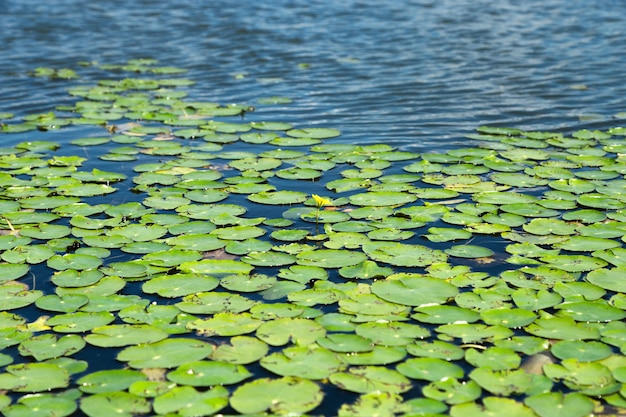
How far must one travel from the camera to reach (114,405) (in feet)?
10.9

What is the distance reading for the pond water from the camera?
11.9 feet

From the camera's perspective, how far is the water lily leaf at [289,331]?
149 inches

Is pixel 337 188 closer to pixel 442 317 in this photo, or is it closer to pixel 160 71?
pixel 442 317

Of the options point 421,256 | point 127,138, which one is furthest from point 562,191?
point 127,138

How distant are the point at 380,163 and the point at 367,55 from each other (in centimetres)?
452

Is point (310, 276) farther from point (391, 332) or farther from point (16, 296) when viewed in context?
point (16, 296)

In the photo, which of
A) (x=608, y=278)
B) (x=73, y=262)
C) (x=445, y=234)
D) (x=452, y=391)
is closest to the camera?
(x=452, y=391)

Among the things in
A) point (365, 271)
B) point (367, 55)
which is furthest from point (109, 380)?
point (367, 55)

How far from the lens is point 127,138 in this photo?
7.11 metres

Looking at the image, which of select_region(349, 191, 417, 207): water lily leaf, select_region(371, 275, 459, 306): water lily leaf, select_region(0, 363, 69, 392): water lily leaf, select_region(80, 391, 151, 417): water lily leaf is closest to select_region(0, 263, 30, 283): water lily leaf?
select_region(0, 363, 69, 392): water lily leaf

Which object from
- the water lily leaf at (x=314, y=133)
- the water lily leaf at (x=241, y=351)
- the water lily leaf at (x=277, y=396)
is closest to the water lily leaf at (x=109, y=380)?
the water lily leaf at (x=241, y=351)

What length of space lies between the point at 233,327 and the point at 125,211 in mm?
1805

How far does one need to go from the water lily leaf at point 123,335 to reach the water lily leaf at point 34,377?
28 cm

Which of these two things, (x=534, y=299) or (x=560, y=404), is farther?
(x=534, y=299)
